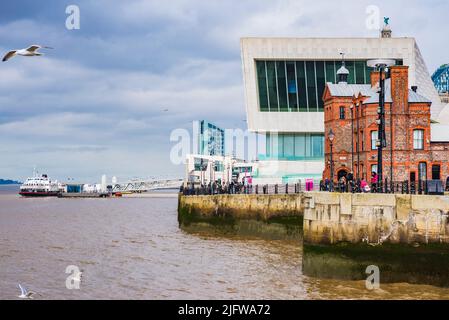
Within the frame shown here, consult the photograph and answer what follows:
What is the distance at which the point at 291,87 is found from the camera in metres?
77.6

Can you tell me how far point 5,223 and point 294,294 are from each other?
163ft

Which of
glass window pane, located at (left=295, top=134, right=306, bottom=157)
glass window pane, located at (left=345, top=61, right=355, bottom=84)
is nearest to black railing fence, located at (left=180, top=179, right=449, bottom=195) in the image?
glass window pane, located at (left=295, top=134, right=306, bottom=157)

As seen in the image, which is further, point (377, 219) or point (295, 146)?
point (295, 146)

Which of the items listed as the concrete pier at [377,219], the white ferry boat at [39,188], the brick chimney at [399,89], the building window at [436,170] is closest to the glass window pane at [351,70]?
the brick chimney at [399,89]

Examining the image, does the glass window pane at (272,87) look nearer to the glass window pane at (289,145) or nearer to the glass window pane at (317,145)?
the glass window pane at (289,145)

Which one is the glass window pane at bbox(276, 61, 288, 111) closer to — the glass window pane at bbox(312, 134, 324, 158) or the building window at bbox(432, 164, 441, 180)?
the glass window pane at bbox(312, 134, 324, 158)

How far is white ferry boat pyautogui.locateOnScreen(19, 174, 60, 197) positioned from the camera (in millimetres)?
168875

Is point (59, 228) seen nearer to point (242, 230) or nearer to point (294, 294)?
point (242, 230)

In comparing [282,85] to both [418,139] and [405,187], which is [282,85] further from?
[405,187]

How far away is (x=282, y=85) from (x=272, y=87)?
115 cm

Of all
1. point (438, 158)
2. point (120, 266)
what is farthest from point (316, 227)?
point (438, 158)

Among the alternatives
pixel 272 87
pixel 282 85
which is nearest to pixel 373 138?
pixel 282 85

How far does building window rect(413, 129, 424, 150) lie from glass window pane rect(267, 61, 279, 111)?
28.0 metres

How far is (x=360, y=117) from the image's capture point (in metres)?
55.2
